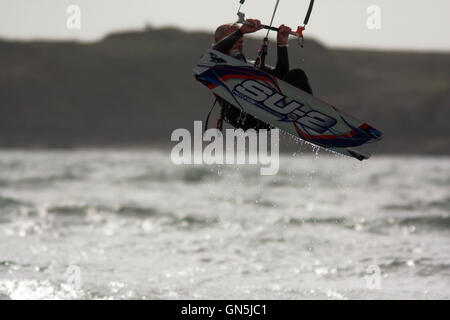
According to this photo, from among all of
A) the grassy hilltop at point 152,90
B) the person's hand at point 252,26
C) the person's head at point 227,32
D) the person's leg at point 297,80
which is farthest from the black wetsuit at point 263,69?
the grassy hilltop at point 152,90

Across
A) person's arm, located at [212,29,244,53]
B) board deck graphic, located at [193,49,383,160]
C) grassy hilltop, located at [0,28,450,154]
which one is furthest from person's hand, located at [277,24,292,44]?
grassy hilltop, located at [0,28,450,154]

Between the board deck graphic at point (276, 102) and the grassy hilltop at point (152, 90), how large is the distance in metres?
61.6

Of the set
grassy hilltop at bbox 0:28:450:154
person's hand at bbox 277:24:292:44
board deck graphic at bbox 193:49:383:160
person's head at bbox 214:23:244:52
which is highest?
grassy hilltop at bbox 0:28:450:154

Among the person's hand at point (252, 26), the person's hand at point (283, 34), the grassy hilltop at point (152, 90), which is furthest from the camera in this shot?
the grassy hilltop at point (152, 90)

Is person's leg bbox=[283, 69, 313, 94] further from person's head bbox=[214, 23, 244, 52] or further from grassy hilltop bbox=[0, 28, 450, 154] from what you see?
grassy hilltop bbox=[0, 28, 450, 154]

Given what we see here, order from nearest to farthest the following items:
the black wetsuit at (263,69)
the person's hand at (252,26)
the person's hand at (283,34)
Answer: the person's hand at (252,26) → the person's hand at (283,34) → the black wetsuit at (263,69)

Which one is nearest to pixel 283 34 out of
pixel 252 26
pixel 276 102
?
pixel 252 26

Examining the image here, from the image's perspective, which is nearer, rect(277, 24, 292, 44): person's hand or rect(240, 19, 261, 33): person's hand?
rect(240, 19, 261, 33): person's hand

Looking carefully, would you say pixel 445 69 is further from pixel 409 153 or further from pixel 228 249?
pixel 228 249

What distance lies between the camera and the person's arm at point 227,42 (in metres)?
11.4

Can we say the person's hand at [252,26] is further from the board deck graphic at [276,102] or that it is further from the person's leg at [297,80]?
the person's leg at [297,80]

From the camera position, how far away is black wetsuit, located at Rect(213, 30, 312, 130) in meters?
11.5

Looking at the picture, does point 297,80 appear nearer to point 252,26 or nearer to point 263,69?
point 263,69

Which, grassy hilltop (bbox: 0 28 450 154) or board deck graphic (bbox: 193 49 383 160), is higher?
grassy hilltop (bbox: 0 28 450 154)
